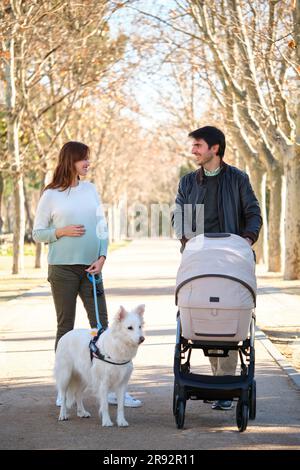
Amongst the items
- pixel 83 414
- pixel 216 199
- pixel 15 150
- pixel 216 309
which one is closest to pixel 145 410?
pixel 83 414

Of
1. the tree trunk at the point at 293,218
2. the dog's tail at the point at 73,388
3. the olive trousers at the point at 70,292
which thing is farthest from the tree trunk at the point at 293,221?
the dog's tail at the point at 73,388

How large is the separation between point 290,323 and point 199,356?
4144 millimetres

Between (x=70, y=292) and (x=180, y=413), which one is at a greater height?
(x=70, y=292)

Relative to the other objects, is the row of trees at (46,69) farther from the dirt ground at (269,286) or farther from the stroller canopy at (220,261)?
the stroller canopy at (220,261)

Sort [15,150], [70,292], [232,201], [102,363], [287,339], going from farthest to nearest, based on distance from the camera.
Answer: [15,150]
[287,339]
[70,292]
[232,201]
[102,363]

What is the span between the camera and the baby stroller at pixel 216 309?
7398 millimetres

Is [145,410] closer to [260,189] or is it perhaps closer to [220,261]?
[220,261]

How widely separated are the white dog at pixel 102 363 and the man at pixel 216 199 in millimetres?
850

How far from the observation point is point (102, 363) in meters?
7.70

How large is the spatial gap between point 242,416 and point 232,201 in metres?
1.71

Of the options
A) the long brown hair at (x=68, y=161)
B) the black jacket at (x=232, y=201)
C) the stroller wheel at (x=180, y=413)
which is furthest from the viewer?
the long brown hair at (x=68, y=161)

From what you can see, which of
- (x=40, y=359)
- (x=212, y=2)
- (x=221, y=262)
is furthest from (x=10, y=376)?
(x=212, y=2)

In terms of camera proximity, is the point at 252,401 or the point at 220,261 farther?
the point at 252,401
